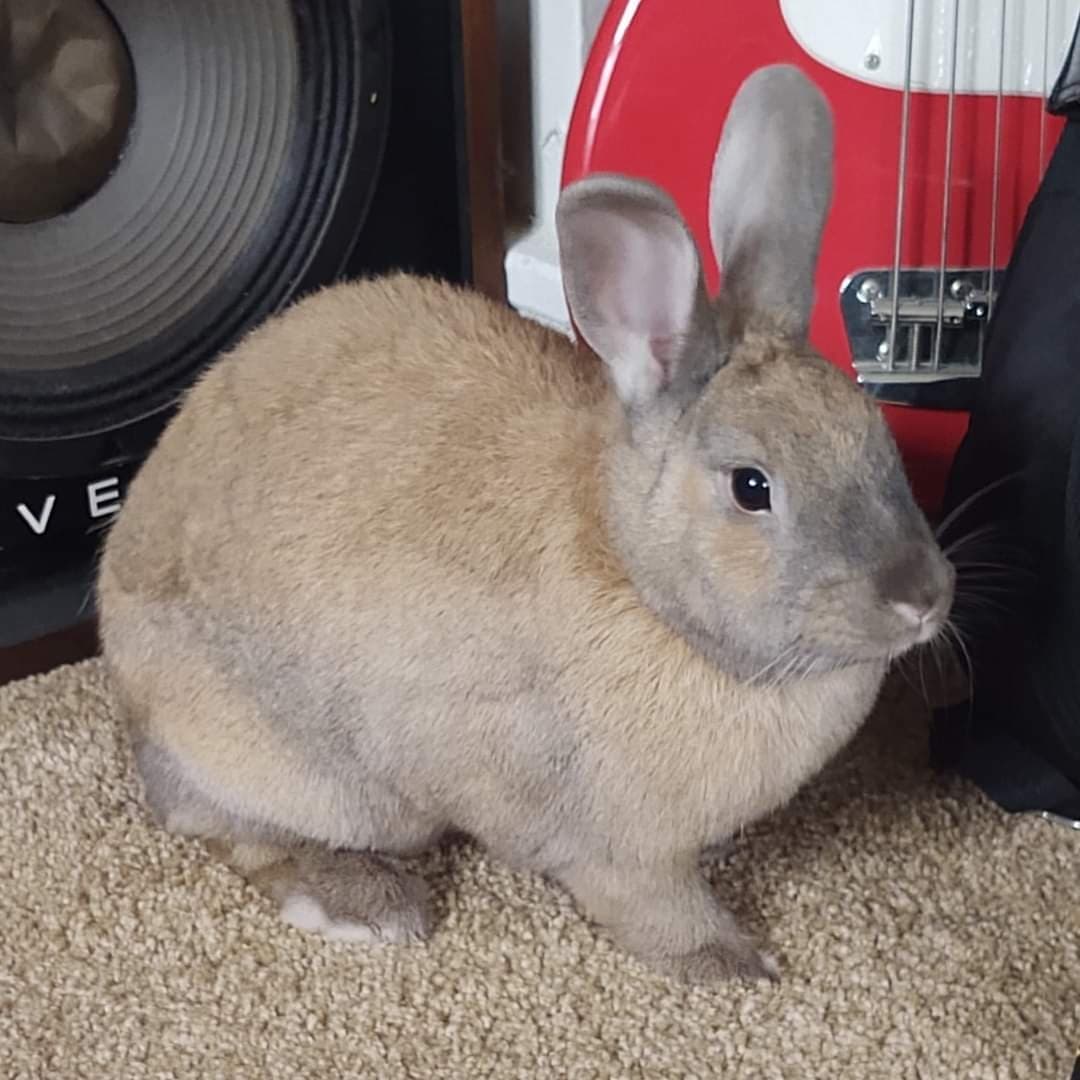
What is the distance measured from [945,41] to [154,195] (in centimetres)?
63

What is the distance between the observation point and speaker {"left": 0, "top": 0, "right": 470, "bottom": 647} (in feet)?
3.78

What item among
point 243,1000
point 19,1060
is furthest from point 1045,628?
point 19,1060

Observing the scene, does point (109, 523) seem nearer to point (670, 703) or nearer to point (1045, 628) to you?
point (670, 703)

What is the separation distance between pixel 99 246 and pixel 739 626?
2.06 feet

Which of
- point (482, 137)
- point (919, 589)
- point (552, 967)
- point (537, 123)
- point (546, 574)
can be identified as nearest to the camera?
point (919, 589)

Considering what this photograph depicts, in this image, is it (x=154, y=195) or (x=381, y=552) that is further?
(x=154, y=195)

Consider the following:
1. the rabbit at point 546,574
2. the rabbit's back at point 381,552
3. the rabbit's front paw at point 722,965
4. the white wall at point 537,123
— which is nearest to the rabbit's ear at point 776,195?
the rabbit at point 546,574

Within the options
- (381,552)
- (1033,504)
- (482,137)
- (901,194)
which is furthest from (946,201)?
(381,552)

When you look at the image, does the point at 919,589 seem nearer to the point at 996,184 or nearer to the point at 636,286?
the point at 636,286

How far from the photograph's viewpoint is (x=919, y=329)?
122 cm

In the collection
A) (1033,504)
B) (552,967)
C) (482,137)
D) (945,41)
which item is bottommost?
(552,967)

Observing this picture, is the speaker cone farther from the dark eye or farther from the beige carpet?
the dark eye

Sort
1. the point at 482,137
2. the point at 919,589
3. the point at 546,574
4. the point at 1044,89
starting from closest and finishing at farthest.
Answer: the point at 919,589 < the point at 546,574 < the point at 1044,89 < the point at 482,137

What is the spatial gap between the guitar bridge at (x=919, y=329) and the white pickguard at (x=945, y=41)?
149mm
